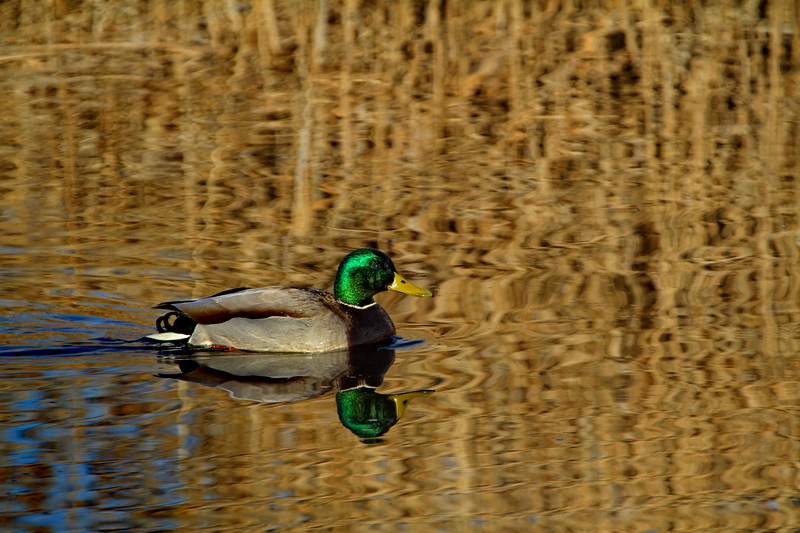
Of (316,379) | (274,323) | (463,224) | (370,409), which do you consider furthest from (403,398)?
(463,224)

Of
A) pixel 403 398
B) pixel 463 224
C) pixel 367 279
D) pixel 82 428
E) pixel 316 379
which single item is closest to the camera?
pixel 82 428

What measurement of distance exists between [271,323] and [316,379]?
73 centimetres

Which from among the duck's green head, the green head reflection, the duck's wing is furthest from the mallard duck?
the green head reflection

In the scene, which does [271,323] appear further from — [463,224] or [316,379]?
[463,224]

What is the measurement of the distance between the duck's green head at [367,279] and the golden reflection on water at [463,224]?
29 centimetres

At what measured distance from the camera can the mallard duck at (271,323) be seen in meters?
7.43

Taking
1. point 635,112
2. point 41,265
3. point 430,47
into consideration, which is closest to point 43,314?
point 41,265

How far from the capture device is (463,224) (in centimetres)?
991

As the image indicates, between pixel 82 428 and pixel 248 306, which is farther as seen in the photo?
pixel 248 306

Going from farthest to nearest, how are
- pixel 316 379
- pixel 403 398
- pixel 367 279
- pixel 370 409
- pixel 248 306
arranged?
pixel 367 279 < pixel 248 306 < pixel 316 379 < pixel 403 398 < pixel 370 409

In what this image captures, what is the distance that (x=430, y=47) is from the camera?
51.2 ft

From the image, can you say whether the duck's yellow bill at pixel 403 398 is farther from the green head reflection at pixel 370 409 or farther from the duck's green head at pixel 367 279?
the duck's green head at pixel 367 279

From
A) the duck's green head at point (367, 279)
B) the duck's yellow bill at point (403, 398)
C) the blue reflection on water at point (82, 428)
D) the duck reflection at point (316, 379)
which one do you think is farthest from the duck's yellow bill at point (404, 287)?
the blue reflection on water at point (82, 428)

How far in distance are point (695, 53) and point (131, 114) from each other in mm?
6827
